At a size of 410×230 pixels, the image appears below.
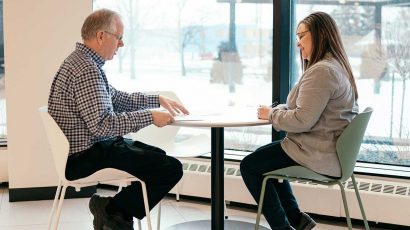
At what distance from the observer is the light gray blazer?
2.72m

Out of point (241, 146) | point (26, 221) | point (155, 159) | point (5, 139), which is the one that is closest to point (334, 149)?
point (155, 159)

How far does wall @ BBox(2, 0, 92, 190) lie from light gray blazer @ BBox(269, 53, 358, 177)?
2.02 m

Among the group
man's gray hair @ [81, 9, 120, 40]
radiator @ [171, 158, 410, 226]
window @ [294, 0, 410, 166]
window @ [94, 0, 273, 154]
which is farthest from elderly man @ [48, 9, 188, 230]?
window @ [294, 0, 410, 166]

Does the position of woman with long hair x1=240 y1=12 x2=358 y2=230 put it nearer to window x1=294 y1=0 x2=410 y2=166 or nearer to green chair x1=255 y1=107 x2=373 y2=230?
green chair x1=255 y1=107 x2=373 y2=230

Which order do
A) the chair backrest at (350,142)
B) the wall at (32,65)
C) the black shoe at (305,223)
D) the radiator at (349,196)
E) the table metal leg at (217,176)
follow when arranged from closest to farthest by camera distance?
the chair backrest at (350,142)
the black shoe at (305,223)
the table metal leg at (217,176)
the radiator at (349,196)
the wall at (32,65)

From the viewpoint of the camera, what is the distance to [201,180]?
4.24m

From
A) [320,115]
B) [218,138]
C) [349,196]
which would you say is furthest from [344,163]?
[349,196]

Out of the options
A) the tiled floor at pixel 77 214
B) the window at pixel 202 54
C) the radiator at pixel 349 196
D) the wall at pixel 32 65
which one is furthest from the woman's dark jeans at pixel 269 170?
the wall at pixel 32 65

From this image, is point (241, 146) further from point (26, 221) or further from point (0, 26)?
point (0, 26)

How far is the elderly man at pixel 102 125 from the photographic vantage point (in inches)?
108

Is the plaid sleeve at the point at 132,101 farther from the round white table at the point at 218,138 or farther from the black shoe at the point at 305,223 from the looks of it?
the black shoe at the point at 305,223

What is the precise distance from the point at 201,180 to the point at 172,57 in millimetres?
1023

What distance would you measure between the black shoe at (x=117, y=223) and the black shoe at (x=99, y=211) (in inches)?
0.9

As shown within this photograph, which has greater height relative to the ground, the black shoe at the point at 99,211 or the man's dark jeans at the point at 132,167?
the man's dark jeans at the point at 132,167
